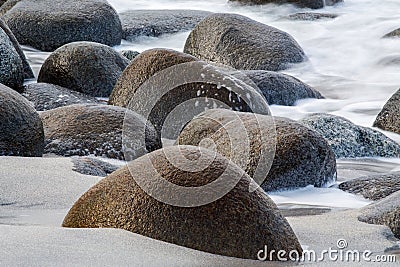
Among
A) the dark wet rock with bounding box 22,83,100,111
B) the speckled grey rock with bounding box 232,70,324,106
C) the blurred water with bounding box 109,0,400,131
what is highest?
the dark wet rock with bounding box 22,83,100,111

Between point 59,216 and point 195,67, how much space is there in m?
3.56

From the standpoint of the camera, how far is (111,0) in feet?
52.7

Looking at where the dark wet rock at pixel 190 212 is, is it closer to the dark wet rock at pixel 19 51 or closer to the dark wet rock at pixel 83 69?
the dark wet rock at pixel 83 69

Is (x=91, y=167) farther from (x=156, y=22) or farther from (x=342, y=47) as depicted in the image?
(x=156, y=22)

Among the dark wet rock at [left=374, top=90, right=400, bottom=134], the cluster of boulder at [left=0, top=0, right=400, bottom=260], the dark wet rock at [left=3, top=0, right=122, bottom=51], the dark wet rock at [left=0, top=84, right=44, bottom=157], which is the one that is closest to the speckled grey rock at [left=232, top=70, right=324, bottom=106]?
the cluster of boulder at [left=0, top=0, right=400, bottom=260]

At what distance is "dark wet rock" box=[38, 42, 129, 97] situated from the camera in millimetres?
8117

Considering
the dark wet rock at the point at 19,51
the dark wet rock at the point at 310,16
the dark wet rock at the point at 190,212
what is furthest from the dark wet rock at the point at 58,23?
the dark wet rock at the point at 190,212

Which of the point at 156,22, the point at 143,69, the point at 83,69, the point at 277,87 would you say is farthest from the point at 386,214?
the point at 156,22

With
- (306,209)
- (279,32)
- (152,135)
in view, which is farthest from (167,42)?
(306,209)

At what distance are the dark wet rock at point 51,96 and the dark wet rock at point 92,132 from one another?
1.55 m

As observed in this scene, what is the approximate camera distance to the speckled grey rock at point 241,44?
1014 cm

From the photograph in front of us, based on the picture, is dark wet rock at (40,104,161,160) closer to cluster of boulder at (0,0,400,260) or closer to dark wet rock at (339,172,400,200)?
cluster of boulder at (0,0,400,260)

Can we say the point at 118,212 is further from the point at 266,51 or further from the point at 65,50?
the point at 266,51

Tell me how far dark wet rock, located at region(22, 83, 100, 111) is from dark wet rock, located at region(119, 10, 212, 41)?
4692 mm
